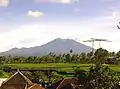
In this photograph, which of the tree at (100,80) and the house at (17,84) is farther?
the house at (17,84)

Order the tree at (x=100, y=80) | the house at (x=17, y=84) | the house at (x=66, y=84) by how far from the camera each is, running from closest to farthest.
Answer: the tree at (x=100, y=80) → the house at (x=17, y=84) → the house at (x=66, y=84)

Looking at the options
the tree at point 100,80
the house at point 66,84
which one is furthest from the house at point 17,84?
the tree at point 100,80

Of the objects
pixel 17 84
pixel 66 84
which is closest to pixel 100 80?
pixel 17 84

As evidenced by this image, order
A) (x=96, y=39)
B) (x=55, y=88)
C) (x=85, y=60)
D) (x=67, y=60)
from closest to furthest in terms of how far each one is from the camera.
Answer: (x=55, y=88), (x=85, y=60), (x=67, y=60), (x=96, y=39)

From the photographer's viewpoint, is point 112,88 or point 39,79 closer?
point 112,88

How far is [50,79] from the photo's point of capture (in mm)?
66875

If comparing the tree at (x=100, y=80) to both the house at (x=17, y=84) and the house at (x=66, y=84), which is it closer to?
the house at (x=17, y=84)

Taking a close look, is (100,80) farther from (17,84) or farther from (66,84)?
(66,84)

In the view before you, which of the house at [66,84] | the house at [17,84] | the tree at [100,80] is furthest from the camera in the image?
the house at [66,84]

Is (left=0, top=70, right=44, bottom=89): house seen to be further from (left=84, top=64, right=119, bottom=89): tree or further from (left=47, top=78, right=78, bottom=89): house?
(left=84, top=64, right=119, bottom=89): tree

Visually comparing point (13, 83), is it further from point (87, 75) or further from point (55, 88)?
point (87, 75)

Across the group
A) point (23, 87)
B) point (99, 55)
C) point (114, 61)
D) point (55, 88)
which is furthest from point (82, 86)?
point (114, 61)

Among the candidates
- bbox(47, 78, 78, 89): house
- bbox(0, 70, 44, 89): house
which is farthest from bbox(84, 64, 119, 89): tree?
bbox(47, 78, 78, 89): house

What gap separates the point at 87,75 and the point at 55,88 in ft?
76.6
